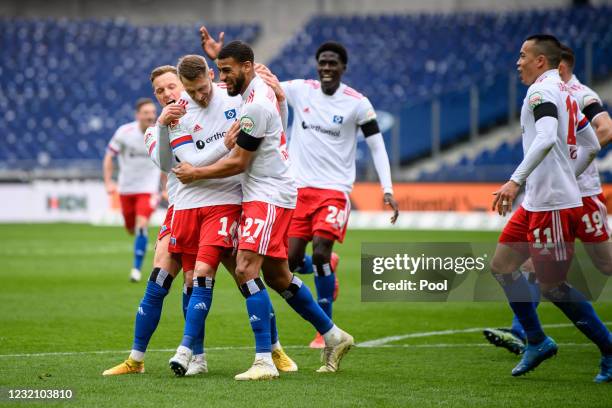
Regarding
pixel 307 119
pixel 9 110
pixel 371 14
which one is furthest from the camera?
pixel 371 14

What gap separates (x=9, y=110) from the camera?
120ft

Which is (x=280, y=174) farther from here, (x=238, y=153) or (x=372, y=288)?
(x=372, y=288)

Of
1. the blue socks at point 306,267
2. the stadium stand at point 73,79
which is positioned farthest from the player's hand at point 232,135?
the stadium stand at point 73,79

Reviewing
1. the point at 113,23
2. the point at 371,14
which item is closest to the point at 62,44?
the point at 113,23

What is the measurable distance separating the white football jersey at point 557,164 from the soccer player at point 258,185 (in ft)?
5.84

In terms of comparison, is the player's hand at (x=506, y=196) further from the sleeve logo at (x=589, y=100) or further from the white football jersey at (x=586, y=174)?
the sleeve logo at (x=589, y=100)

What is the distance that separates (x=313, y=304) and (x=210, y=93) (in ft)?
5.71

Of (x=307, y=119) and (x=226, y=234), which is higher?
(x=307, y=119)

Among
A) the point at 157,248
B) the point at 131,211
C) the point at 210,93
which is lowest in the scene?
the point at 131,211

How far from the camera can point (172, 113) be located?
23.6 ft

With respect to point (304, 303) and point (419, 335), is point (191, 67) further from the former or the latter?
point (419, 335)

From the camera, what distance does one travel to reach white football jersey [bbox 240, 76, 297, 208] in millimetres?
7184

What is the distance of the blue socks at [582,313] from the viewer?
716cm

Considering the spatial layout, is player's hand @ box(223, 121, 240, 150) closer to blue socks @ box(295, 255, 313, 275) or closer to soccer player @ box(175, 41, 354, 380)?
soccer player @ box(175, 41, 354, 380)
